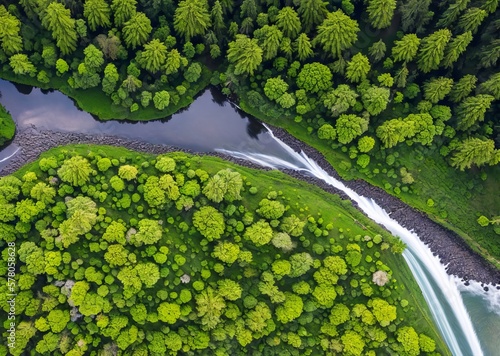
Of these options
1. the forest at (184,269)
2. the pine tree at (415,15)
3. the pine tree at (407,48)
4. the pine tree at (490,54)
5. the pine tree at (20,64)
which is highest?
the pine tree at (415,15)

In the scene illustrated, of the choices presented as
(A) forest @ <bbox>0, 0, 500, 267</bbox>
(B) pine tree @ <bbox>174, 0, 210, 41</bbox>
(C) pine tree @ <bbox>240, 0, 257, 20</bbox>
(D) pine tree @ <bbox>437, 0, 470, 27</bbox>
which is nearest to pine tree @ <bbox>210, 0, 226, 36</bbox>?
(A) forest @ <bbox>0, 0, 500, 267</bbox>

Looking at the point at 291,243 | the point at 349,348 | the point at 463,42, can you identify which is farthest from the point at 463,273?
the point at 463,42

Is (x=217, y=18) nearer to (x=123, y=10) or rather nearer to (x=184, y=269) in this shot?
(x=123, y=10)

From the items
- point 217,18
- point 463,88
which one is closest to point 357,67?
point 463,88

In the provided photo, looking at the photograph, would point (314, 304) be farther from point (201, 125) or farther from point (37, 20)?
point (37, 20)

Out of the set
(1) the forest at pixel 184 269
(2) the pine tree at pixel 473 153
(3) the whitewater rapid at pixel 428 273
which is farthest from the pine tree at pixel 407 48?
(1) the forest at pixel 184 269

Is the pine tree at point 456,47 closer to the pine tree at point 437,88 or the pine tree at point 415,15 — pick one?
the pine tree at point 437,88
